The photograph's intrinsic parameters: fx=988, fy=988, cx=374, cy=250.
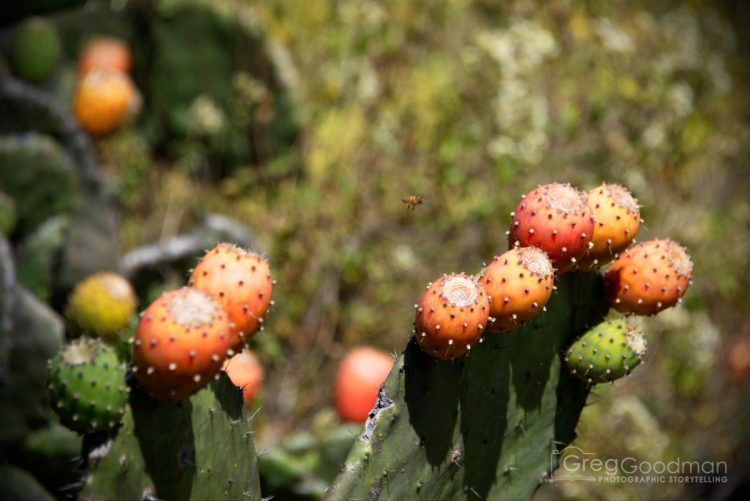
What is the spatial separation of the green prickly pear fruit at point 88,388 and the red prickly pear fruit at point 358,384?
1.67 m

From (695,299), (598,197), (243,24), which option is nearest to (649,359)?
(695,299)

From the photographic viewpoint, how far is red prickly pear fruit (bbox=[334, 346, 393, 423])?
309 cm

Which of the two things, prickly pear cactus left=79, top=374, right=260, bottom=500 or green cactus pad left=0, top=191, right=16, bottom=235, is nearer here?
prickly pear cactus left=79, top=374, right=260, bottom=500

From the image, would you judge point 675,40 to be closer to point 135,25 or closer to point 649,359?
point 649,359

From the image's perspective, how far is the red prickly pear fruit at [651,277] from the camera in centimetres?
170

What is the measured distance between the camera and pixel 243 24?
12.4ft

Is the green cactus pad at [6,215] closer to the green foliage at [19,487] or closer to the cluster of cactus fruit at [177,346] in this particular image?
the green foliage at [19,487]

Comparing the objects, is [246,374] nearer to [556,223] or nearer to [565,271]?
[565,271]

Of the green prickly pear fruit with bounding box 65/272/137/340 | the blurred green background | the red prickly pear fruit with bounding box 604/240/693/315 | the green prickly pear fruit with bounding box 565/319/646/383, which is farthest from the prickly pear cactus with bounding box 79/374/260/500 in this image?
the blurred green background

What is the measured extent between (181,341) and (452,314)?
1.26 ft

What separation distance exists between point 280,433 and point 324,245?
2.33ft

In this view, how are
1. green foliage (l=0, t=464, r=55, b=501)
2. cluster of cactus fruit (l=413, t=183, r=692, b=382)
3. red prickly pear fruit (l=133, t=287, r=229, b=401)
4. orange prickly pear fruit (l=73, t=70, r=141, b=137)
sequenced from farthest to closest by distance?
1. orange prickly pear fruit (l=73, t=70, r=141, b=137)
2. green foliage (l=0, t=464, r=55, b=501)
3. cluster of cactus fruit (l=413, t=183, r=692, b=382)
4. red prickly pear fruit (l=133, t=287, r=229, b=401)

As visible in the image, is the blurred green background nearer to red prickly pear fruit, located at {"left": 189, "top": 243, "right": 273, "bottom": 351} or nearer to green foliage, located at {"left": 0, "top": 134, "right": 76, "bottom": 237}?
green foliage, located at {"left": 0, "top": 134, "right": 76, "bottom": 237}

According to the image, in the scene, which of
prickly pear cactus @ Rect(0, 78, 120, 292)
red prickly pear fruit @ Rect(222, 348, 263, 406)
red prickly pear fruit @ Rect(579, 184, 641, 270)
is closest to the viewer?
red prickly pear fruit @ Rect(579, 184, 641, 270)
